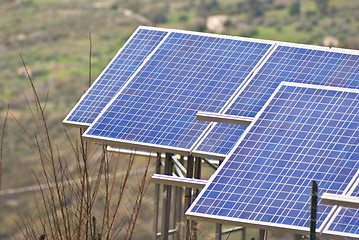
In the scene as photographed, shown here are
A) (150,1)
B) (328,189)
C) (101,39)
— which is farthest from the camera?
(150,1)

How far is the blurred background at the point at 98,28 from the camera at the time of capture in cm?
6467

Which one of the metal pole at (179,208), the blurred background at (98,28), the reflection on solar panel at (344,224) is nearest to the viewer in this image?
the reflection on solar panel at (344,224)

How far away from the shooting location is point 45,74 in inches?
2621

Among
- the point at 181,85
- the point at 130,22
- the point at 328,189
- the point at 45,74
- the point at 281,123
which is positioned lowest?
the point at 328,189

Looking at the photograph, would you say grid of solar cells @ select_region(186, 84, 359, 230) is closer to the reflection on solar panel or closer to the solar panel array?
the solar panel array

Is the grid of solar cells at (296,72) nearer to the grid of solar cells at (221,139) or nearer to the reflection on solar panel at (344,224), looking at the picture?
the grid of solar cells at (221,139)

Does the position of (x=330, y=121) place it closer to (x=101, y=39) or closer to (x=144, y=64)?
(x=144, y=64)

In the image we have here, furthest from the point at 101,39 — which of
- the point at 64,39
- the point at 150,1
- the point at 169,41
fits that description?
the point at 169,41

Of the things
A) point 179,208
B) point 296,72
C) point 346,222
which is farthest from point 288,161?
point 179,208

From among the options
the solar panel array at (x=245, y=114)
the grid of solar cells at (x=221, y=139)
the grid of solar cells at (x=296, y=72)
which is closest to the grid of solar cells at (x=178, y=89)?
the solar panel array at (x=245, y=114)

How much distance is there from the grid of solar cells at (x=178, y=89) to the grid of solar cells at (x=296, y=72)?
326 millimetres

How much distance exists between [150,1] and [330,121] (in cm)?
6673

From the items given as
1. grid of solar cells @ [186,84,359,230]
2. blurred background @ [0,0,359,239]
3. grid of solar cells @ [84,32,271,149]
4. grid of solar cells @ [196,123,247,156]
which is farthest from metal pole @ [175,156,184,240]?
blurred background @ [0,0,359,239]

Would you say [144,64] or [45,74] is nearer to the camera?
[144,64]
